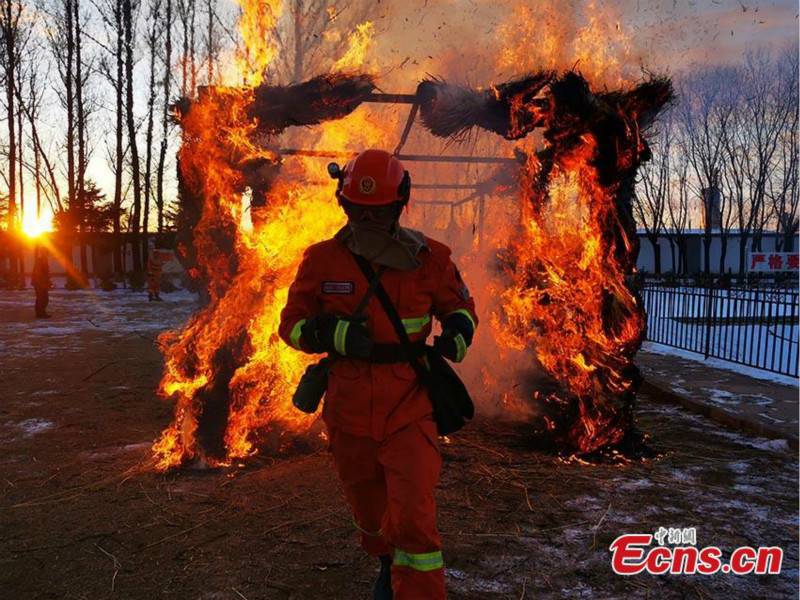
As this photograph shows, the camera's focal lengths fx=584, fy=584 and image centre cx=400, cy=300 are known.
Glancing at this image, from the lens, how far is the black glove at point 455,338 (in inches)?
108

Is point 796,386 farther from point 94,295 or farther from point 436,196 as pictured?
point 94,295

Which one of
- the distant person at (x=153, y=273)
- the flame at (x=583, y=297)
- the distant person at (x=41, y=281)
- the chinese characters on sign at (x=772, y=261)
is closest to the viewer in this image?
the flame at (x=583, y=297)

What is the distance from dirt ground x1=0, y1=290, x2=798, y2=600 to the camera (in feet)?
10.7

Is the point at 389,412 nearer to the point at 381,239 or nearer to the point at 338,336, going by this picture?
the point at 338,336

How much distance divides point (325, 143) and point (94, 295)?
2107cm

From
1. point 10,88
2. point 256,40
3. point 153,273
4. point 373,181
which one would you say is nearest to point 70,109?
point 10,88

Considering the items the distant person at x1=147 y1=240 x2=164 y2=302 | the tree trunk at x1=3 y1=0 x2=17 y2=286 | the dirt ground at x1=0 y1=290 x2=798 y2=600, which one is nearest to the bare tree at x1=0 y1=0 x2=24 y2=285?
the tree trunk at x1=3 y1=0 x2=17 y2=286

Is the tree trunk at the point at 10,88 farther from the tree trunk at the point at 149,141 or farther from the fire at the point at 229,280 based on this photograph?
the fire at the point at 229,280

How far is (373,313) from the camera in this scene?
2.81 m

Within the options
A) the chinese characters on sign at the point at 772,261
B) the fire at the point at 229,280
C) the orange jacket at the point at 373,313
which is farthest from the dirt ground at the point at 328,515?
the chinese characters on sign at the point at 772,261

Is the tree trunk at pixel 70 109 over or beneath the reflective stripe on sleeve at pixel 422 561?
over

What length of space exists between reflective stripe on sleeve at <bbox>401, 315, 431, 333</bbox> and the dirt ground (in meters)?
1.47

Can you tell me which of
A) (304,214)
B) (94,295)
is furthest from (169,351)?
(94,295)

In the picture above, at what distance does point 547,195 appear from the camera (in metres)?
5.97
